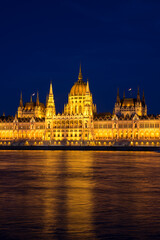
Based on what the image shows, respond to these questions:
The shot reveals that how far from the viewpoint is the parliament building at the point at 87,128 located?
159 m

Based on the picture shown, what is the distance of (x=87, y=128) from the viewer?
534ft

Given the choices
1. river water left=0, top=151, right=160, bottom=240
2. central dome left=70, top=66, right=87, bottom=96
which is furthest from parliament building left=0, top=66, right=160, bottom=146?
river water left=0, top=151, right=160, bottom=240

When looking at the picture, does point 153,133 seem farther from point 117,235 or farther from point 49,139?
point 117,235

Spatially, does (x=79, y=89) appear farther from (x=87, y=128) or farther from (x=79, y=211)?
(x=79, y=211)

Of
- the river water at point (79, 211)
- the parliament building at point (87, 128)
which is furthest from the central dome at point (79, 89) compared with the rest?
the river water at point (79, 211)

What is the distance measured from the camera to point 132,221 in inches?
570

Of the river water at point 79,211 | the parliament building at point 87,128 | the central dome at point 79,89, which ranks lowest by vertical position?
the river water at point 79,211

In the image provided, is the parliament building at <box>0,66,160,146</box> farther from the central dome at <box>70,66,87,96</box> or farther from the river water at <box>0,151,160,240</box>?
the river water at <box>0,151,160,240</box>

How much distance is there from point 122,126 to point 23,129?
45.2 m

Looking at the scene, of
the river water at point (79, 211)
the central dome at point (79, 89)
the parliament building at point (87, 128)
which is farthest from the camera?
the central dome at point (79, 89)

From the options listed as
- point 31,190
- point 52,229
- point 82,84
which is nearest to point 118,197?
point 31,190

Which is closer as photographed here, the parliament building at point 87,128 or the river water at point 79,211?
the river water at point 79,211

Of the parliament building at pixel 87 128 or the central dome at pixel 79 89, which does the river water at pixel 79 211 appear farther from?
the central dome at pixel 79 89

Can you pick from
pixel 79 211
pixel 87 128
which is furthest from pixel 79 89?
pixel 79 211
